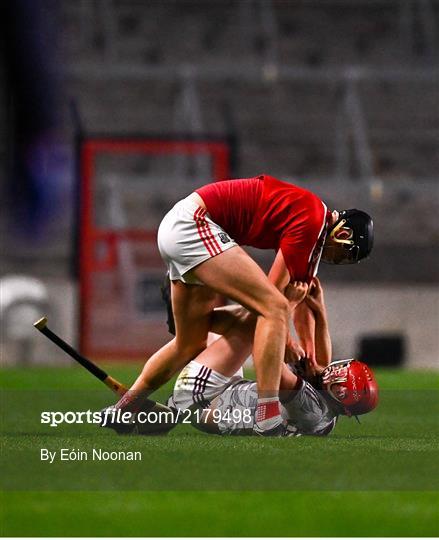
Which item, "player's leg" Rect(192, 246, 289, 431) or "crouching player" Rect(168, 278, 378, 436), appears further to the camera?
"crouching player" Rect(168, 278, 378, 436)

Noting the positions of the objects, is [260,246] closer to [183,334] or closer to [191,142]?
[183,334]

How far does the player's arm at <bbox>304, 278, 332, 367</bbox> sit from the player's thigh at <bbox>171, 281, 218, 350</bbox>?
0.43 metres

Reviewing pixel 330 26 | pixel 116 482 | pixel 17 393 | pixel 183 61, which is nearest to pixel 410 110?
pixel 330 26

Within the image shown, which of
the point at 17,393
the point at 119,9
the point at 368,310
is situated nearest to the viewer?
the point at 17,393

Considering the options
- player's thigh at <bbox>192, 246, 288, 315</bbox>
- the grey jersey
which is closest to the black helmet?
player's thigh at <bbox>192, 246, 288, 315</bbox>

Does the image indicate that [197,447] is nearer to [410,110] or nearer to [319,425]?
[319,425]

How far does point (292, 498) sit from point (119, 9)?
1336 cm

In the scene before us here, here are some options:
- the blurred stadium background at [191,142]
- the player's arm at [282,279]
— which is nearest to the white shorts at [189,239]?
the player's arm at [282,279]

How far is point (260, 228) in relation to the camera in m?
5.55

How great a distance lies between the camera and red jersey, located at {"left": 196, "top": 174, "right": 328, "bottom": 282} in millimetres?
5410

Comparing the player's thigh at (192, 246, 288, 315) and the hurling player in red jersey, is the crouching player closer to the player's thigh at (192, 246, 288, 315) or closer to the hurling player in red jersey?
the hurling player in red jersey

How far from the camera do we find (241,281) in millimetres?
5434

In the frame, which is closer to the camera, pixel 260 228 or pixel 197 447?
pixel 197 447

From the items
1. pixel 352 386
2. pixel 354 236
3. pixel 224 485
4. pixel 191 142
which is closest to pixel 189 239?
pixel 354 236
